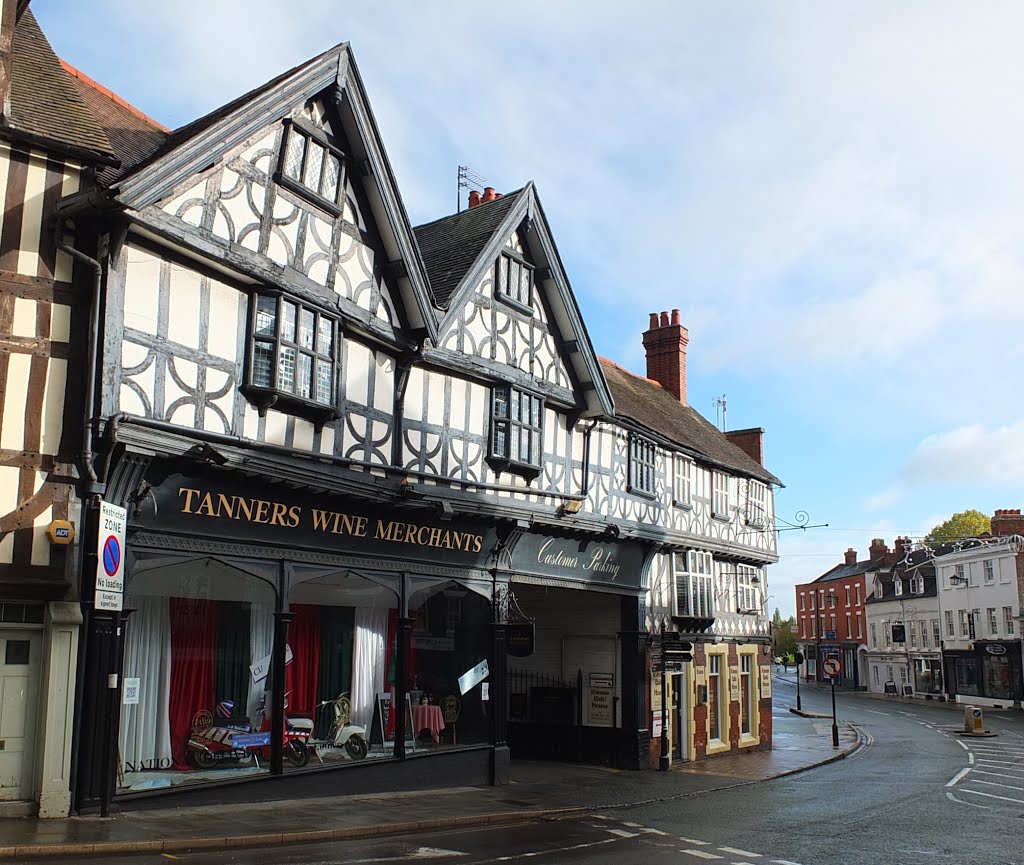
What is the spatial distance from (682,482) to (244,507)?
49.4ft

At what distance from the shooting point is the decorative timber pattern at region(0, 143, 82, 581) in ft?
36.4

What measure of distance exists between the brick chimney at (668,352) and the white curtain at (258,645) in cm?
2092

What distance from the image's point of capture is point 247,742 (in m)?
14.0

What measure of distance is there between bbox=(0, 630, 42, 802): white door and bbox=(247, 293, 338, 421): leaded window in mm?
4310

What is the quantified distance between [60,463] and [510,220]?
33.8 feet

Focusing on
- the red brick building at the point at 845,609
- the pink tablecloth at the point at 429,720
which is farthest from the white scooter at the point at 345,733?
the red brick building at the point at 845,609

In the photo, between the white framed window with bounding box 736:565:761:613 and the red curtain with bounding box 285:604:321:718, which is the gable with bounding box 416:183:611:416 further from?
the white framed window with bounding box 736:565:761:613

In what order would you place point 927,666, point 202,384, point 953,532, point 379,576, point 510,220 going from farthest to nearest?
point 953,532, point 927,666, point 510,220, point 379,576, point 202,384

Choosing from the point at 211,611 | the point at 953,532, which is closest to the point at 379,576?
the point at 211,611

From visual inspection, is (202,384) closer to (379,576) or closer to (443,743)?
(379,576)

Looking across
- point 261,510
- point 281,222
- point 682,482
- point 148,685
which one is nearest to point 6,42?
point 281,222

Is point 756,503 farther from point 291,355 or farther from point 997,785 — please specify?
point 291,355

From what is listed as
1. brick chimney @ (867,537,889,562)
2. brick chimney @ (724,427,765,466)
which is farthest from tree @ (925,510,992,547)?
brick chimney @ (724,427,765,466)

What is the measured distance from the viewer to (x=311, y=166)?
1484cm
